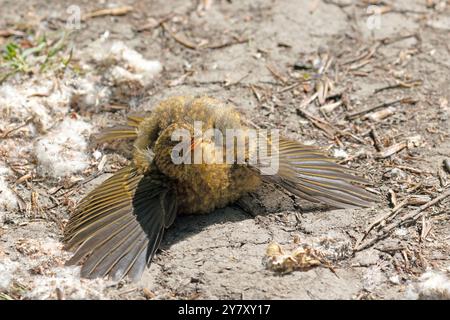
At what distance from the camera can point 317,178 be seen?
5.20 metres

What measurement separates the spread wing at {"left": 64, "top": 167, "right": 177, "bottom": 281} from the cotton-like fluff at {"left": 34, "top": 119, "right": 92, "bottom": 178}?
443mm

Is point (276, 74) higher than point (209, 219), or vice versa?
point (276, 74)

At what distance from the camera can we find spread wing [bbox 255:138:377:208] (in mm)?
4992

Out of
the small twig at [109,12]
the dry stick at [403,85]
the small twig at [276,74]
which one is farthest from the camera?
the small twig at [109,12]

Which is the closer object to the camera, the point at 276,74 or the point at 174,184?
the point at 174,184

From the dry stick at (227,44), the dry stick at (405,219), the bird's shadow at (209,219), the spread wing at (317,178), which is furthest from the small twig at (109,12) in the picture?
the dry stick at (405,219)

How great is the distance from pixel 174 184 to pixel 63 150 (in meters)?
1.10

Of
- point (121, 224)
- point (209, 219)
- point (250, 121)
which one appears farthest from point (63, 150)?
point (250, 121)

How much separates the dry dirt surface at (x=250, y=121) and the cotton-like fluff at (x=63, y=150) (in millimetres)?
12

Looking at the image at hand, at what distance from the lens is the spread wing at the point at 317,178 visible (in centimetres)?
499

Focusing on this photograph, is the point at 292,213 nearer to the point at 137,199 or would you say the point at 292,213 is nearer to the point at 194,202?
the point at 194,202

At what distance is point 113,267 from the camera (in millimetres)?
4496

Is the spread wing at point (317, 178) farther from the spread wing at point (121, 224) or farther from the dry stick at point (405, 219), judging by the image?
the spread wing at point (121, 224)

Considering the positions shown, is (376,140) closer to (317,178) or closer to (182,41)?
(317,178)
